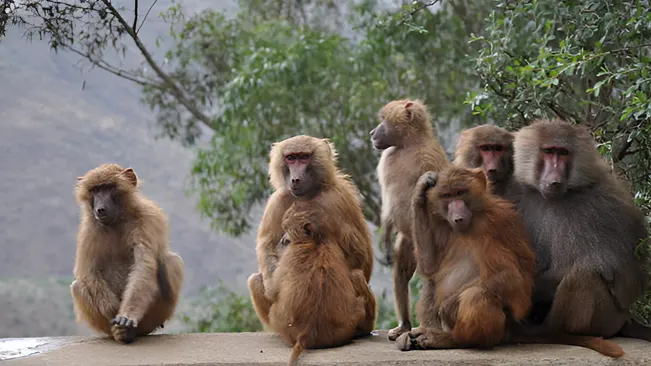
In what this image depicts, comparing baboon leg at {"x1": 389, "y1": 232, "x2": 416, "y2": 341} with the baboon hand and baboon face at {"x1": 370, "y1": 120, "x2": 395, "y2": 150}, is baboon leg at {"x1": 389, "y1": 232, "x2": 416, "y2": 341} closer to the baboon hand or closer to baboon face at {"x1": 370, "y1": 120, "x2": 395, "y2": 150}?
baboon face at {"x1": 370, "y1": 120, "x2": 395, "y2": 150}

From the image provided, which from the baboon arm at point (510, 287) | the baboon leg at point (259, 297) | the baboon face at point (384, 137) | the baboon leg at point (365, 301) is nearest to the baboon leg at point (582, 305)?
the baboon arm at point (510, 287)

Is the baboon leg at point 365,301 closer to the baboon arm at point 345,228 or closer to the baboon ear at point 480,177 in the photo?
the baboon arm at point 345,228

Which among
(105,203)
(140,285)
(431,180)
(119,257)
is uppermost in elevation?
(431,180)

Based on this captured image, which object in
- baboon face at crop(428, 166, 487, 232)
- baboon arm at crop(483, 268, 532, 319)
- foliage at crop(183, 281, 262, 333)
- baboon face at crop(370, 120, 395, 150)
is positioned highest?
baboon face at crop(370, 120, 395, 150)

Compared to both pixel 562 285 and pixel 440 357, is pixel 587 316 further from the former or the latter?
pixel 440 357

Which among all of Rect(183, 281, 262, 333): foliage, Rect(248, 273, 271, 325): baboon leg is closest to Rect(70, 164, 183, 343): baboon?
Rect(248, 273, 271, 325): baboon leg

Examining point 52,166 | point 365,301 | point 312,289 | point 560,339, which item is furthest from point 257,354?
point 52,166

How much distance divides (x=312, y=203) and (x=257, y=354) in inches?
38.8

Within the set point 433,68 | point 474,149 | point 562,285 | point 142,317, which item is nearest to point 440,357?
point 562,285

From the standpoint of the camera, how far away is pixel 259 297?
5.21m

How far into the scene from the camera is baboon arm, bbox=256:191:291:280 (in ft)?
17.1

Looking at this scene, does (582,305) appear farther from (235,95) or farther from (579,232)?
(235,95)

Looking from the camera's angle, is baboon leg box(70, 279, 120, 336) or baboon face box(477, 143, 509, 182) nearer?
baboon leg box(70, 279, 120, 336)

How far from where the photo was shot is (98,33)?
22.3 ft
